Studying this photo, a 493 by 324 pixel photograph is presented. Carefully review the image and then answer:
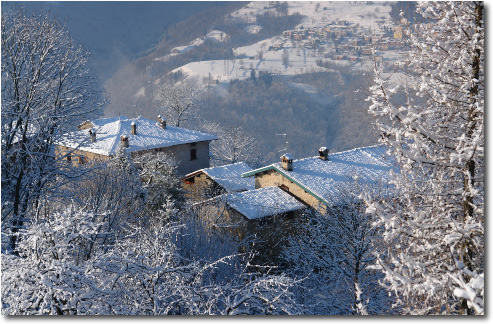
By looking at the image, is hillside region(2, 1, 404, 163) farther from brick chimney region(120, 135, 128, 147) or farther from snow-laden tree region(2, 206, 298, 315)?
snow-laden tree region(2, 206, 298, 315)

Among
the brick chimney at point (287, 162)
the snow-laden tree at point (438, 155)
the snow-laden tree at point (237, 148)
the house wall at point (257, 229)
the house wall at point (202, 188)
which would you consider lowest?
the snow-laden tree at point (237, 148)

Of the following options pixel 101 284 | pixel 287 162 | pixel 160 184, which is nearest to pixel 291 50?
pixel 287 162

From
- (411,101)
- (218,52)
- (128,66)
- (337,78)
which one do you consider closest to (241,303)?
(411,101)

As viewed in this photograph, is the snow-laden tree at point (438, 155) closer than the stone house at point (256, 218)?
Yes

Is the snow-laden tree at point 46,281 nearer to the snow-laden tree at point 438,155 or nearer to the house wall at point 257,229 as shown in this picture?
the snow-laden tree at point 438,155

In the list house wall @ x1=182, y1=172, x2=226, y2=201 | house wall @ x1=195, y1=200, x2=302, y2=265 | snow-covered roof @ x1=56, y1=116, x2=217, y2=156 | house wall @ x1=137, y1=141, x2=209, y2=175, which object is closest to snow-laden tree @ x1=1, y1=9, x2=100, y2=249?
house wall @ x1=195, y1=200, x2=302, y2=265

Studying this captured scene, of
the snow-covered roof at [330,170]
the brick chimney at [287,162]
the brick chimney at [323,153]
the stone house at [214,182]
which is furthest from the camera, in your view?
the stone house at [214,182]

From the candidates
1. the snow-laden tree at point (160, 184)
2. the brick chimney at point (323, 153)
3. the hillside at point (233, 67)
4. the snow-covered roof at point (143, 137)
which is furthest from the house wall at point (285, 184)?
the snow-covered roof at point (143, 137)
